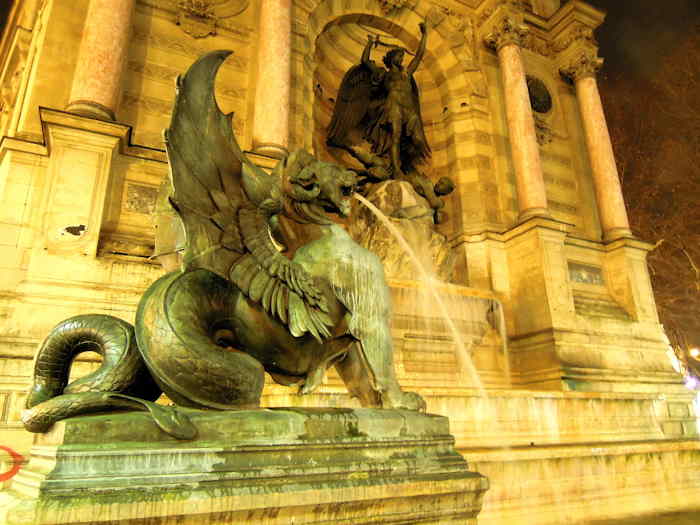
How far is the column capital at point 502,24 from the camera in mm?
10055

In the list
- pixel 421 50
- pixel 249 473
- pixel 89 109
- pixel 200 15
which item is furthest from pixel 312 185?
pixel 421 50

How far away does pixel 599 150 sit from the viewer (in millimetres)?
10109

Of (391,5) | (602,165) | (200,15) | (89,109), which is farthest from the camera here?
(391,5)

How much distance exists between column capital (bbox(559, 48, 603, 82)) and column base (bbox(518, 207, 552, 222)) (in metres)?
4.14

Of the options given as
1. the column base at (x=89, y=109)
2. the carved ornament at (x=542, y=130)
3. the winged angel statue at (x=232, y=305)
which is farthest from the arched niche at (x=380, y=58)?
the winged angel statue at (x=232, y=305)

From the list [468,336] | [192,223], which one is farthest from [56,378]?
[468,336]

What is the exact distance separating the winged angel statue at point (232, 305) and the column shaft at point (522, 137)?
7175mm

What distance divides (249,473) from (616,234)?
31.6 feet

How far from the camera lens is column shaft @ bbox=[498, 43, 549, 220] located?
8883 millimetres

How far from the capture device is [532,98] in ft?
35.2

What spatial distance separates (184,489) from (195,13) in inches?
312

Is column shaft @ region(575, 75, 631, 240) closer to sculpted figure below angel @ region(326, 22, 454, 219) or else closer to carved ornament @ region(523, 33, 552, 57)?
carved ornament @ region(523, 33, 552, 57)

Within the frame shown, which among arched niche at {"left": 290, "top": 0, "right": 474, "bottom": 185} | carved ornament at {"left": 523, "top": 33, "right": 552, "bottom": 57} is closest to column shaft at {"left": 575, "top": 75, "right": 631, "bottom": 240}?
carved ornament at {"left": 523, "top": 33, "right": 552, "bottom": 57}

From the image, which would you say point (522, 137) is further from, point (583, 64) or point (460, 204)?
point (583, 64)
